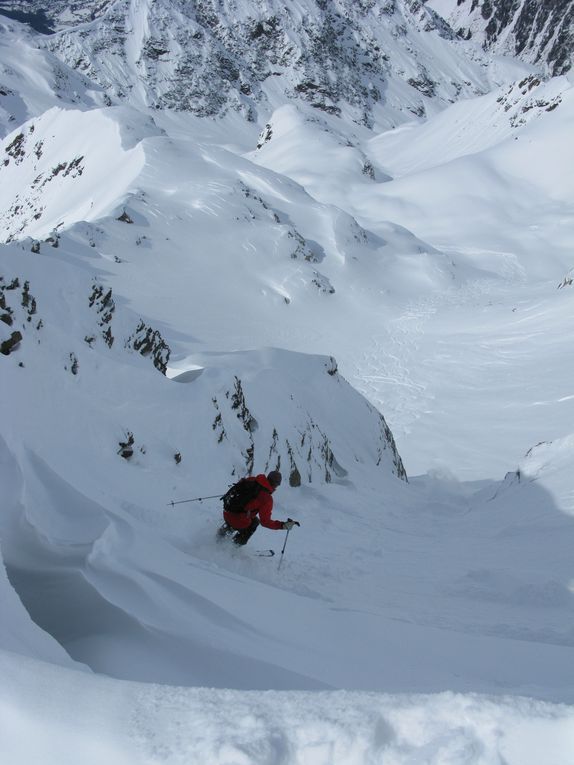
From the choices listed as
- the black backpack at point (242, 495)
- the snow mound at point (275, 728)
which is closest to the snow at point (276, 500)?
the snow mound at point (275, 728)

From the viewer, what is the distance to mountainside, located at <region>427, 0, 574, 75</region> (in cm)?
12625

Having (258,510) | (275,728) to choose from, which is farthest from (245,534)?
(275,728)

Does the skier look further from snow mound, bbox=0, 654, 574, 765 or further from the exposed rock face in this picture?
the exposed rock face

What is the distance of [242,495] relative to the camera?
6.69m

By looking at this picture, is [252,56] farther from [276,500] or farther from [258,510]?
[258,510]

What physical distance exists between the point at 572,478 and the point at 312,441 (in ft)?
15.0

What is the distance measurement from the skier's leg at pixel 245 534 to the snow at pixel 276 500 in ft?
0.59

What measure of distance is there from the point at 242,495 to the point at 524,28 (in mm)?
155779

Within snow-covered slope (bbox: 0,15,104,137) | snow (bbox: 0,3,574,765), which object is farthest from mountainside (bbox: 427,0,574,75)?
snow (bbox: 0,3,574,765)

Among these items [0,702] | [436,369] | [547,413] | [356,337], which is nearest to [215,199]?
[356,337]

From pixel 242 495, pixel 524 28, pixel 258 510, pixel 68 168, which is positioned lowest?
pixel 68 168

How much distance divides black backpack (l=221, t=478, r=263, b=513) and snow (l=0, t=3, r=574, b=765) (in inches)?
24.1

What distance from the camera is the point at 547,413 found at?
19.2 meters

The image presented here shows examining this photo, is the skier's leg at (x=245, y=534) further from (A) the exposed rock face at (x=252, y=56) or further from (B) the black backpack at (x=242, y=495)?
(A) the exposed rock face at (x=252, y=56)
